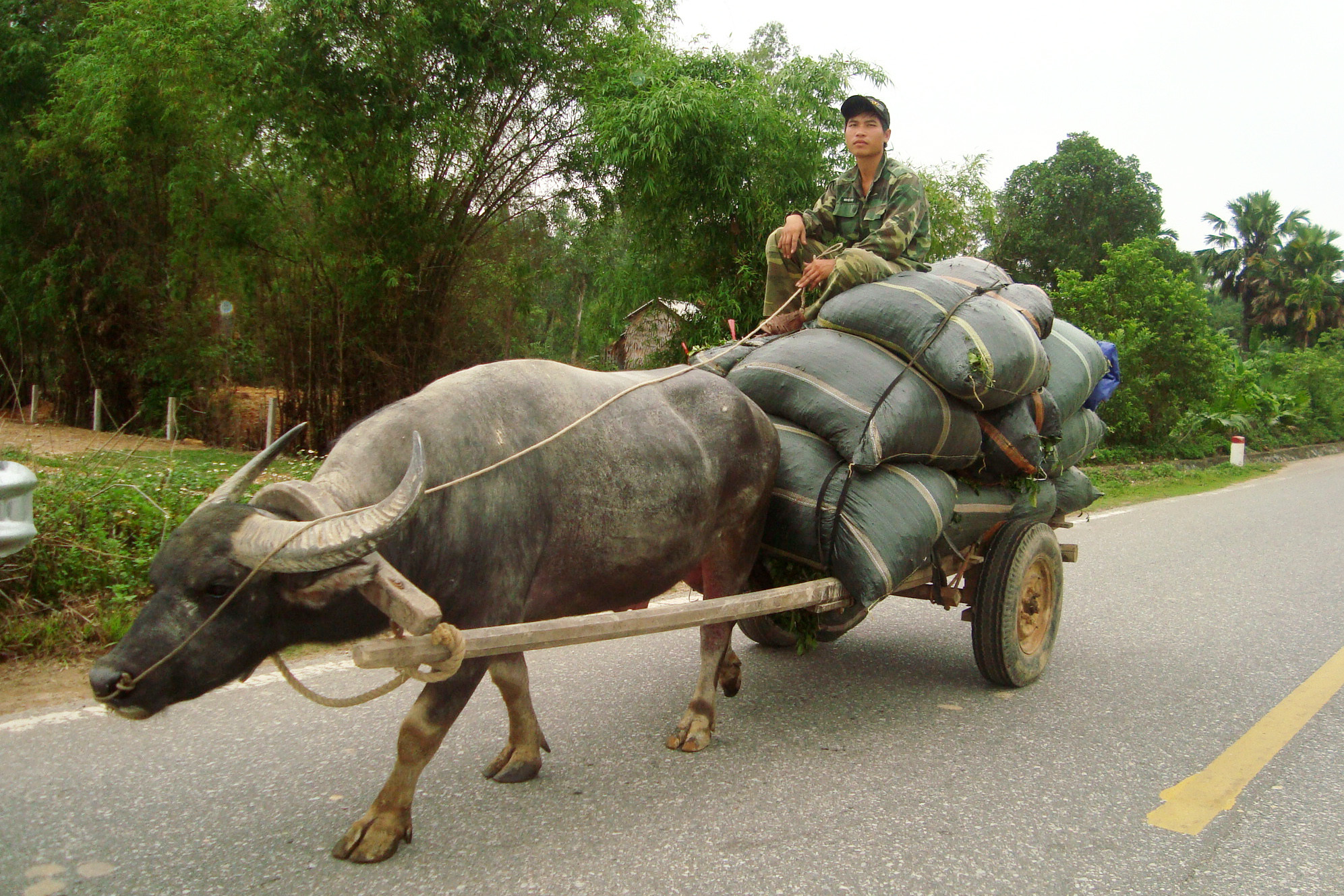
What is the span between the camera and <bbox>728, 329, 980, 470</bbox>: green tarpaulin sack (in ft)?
10.8

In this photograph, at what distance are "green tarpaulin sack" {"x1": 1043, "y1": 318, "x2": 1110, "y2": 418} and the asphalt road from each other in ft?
4.22

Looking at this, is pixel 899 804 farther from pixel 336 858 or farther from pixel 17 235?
pixel 17 235

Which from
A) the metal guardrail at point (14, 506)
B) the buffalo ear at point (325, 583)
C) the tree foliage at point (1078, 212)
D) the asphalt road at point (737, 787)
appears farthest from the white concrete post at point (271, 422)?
the tree foliage at point (1078, 212)

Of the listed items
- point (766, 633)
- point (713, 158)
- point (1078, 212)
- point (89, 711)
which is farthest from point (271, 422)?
point (1078, 212)

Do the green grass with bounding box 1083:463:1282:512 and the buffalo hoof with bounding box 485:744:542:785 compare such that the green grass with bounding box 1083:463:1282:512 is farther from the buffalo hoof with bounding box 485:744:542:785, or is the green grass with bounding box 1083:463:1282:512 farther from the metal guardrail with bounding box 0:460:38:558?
the metal guardrail with bounding box 0:460:38:558

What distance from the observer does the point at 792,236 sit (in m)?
3.94

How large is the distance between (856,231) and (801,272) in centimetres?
31

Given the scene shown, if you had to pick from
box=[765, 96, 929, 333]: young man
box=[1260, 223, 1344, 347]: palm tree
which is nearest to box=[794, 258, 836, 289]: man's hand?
box=[765, 96, 929, 333]: young man

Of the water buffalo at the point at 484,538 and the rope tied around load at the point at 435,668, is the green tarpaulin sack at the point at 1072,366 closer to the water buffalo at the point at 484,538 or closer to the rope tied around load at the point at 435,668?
the water buffalo at the point at 484,538

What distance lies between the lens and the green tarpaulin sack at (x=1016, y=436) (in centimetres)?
370

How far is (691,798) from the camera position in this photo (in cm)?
282

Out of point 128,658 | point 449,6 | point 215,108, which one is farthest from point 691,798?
point 215,108

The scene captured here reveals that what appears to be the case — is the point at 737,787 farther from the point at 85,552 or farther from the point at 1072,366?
the point at 85,552

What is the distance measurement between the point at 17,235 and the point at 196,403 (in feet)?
13.0
